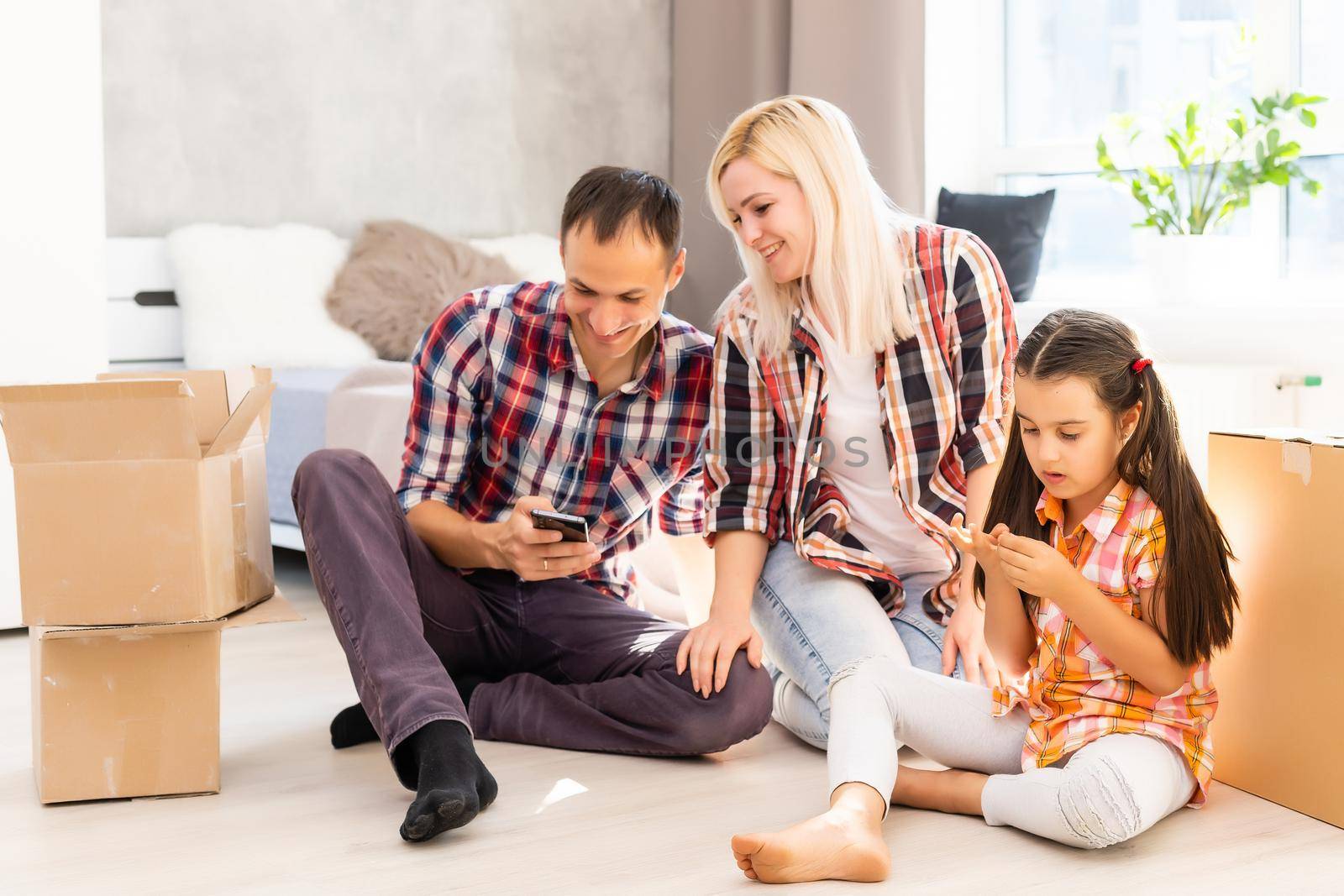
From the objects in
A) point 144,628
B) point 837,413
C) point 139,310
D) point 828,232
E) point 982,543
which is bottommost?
point 144,628

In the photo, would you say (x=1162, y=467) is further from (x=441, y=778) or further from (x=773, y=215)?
(x=441, y=778)

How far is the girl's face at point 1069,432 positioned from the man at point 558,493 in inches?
17.8

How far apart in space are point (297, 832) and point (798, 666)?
647 millimetres

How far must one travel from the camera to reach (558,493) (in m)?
1.77

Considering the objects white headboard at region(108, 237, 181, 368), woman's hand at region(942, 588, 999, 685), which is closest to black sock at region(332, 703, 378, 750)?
woman's hand at region(942, 588, 999, 685)

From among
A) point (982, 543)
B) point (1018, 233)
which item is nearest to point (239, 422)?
point (982, 543)

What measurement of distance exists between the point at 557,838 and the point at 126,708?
0.53m

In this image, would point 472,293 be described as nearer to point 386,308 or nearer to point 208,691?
point 208,691

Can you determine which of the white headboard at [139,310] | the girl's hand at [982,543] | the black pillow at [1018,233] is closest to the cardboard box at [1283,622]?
the girl's hand at [982,543]

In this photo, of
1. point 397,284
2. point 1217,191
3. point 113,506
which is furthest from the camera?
point 397,284

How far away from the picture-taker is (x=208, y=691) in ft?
5.15

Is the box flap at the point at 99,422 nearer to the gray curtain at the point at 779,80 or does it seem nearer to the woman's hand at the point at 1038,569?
the woman's hand at the point at 1038,569

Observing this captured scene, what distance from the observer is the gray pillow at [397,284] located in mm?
3385

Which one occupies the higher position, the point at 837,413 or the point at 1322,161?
the point at 1322,161
